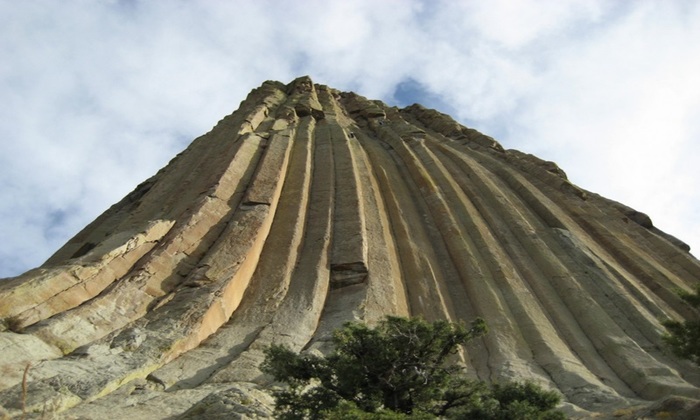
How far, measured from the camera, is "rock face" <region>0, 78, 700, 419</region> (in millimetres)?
12578

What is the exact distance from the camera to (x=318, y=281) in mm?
18484

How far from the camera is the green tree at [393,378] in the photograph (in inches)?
428

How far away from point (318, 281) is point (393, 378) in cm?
735

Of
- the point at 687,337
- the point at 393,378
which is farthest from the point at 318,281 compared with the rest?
the point at 687,337

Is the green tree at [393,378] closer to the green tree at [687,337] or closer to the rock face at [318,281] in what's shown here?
the rock face at [318,281]

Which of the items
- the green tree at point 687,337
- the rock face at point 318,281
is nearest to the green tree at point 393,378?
the rock face at point 318,281

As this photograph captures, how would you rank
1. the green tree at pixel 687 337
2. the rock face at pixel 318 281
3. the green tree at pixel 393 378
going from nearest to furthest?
the green tree at pixel 393 378, the rock face at pixel 318 281, the green tree at pixel 687 337

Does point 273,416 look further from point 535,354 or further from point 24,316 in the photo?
point 535,354

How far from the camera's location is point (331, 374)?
11664 mm

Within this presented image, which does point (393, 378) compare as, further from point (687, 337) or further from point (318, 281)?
point (318, 281)

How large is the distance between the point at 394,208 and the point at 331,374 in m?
15.2

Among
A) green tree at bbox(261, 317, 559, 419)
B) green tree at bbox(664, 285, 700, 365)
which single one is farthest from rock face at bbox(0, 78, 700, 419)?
green tree at bbox(664, 285, 700, 365)

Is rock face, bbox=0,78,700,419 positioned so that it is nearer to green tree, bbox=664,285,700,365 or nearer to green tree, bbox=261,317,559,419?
green tree, bbox=261,317,559,419

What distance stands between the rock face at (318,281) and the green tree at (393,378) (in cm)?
90
